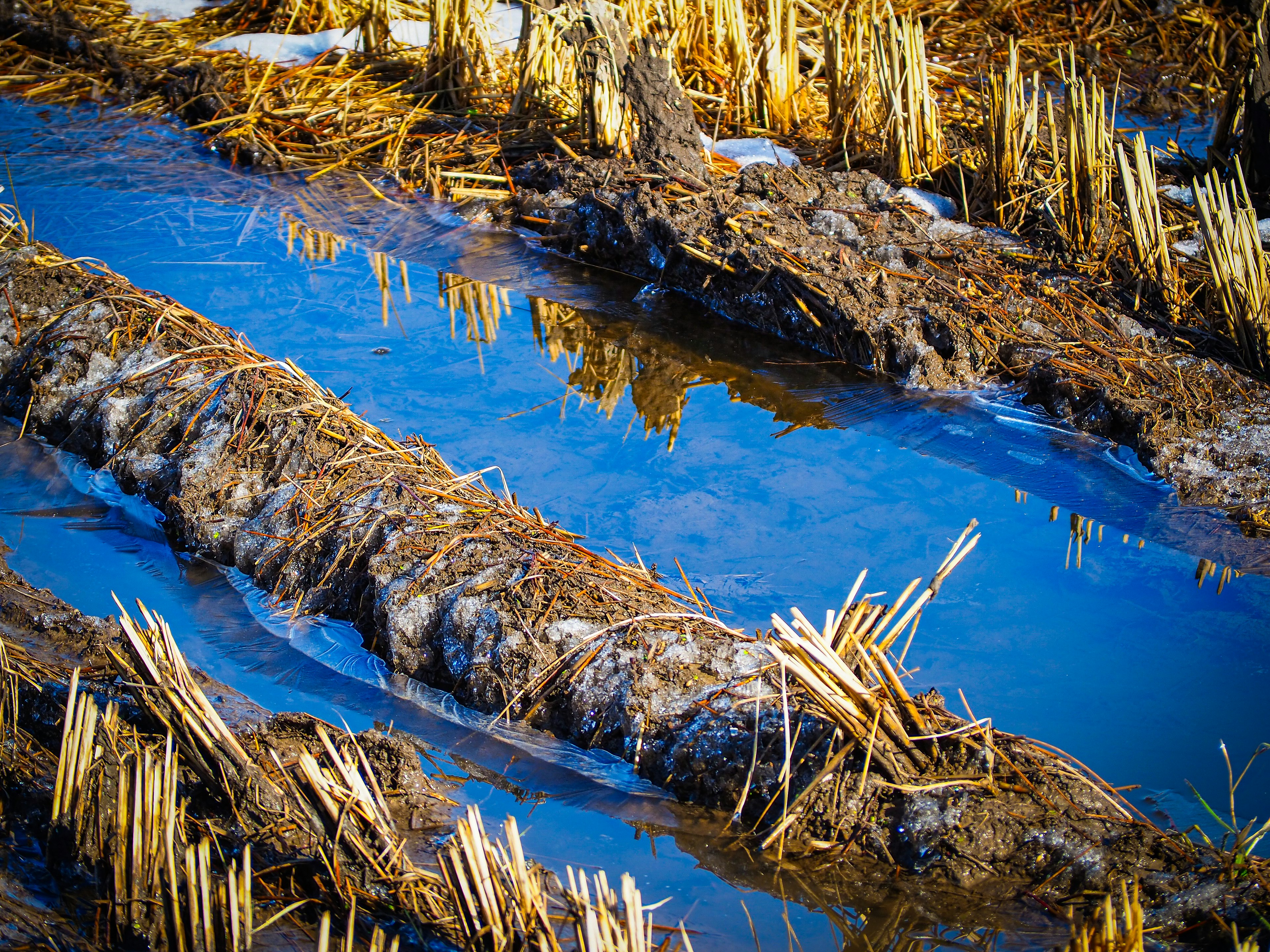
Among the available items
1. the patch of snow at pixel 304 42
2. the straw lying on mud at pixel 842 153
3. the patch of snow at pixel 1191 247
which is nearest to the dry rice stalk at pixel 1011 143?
the straw lying on mud at pixel 842 153

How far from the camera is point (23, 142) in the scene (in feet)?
21.2

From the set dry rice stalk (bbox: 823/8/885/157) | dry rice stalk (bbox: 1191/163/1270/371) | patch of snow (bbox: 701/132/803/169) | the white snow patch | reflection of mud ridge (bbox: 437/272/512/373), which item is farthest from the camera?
the white snow patch

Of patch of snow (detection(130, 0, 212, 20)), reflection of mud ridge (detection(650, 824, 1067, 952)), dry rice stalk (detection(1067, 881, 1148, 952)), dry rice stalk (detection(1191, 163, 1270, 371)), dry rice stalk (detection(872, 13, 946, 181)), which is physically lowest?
reflection of mud ridge (detection(650, 824, 1067, 952))

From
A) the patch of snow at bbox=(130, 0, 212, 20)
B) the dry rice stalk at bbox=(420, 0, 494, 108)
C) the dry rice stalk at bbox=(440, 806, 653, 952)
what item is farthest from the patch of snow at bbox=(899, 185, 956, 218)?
the patch of snow at bbox=(130, 0, 212, 20)

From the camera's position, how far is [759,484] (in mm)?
3555

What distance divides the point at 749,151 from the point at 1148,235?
2489mm

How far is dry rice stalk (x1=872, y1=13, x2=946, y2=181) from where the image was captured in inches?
199

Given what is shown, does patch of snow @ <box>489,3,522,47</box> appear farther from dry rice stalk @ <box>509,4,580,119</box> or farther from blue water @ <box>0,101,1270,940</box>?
blue water @ <box>0,101,1270,940</box>

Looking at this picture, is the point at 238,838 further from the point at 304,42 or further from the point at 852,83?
the point at 304,42

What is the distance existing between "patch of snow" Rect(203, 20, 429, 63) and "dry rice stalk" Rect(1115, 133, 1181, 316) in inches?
208

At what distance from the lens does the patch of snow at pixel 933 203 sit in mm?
4984

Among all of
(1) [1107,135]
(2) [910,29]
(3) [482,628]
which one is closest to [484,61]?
(2) [910,29]

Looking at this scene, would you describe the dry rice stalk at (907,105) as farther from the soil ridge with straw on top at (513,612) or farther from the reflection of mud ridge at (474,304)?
the soil ridge with straw on top at (513,612)

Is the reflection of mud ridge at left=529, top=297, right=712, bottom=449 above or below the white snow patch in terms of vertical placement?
Answer: below
